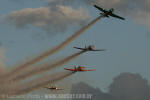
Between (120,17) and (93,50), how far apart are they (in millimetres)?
21089

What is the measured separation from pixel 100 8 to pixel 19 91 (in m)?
58.1

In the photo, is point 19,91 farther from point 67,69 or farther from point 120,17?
point 120,17

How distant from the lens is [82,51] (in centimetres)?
15038

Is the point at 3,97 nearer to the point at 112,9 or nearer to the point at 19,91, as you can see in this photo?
the point at 19,91

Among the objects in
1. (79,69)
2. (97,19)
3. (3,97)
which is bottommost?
(3,97)

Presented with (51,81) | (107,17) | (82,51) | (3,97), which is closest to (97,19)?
(107,17)

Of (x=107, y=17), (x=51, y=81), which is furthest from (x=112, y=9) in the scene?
(x=51, y=81)

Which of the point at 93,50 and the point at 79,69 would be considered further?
the point at 79,69

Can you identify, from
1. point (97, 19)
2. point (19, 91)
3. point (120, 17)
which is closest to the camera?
point (97, 19)

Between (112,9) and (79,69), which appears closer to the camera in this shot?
(112,9)

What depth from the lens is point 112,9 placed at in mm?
149125

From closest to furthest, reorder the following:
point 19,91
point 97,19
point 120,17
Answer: point 97,19 → point 120,17 → point 19,91

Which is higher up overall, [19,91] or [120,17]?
[120,17]

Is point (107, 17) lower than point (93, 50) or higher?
higher
